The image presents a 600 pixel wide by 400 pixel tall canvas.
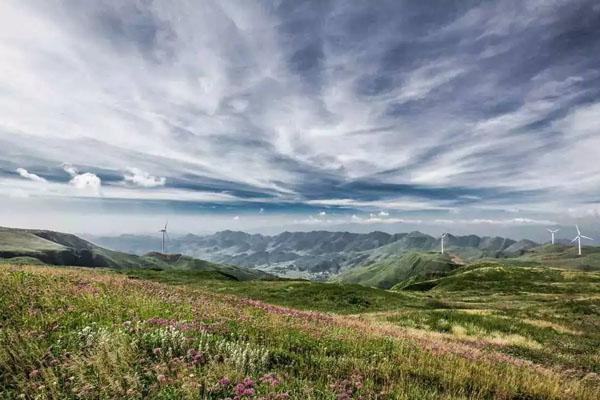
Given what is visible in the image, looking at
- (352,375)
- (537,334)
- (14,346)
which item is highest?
(14,346)

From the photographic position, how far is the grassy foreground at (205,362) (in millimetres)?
5914

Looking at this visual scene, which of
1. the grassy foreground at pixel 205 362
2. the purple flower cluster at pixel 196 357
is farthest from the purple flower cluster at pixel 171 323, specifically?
the purple flower cluster at pixel 196 357

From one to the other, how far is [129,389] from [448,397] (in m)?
5.29

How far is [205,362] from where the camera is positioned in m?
7.21

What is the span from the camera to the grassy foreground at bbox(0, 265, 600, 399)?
5.91m

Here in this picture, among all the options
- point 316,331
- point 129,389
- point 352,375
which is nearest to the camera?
point 129,389

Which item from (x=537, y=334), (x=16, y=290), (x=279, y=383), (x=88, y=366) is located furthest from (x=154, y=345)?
(x=537, y=334)

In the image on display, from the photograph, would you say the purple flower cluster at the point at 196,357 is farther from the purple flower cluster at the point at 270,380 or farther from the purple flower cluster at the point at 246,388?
the purple flower cluster at the point at 270,380

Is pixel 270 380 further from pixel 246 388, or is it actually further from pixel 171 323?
pixel 171 323

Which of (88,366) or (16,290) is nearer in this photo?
(88,366)

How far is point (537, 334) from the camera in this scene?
86.8ft

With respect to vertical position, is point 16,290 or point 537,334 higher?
point 16,290

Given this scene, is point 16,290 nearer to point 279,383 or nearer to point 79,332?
point 79,332

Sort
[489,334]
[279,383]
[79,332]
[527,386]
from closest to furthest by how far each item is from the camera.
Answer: [279,383] < [79,332] < [527,386] < [489,334]
